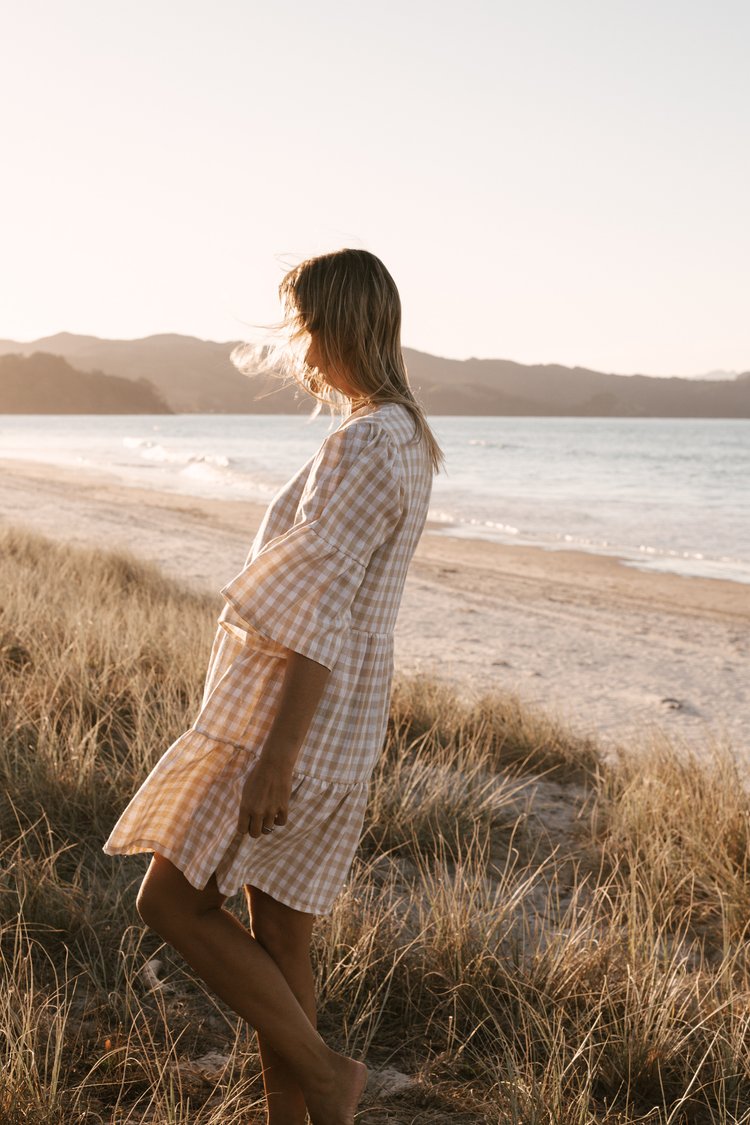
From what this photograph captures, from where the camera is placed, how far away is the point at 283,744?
1656mm

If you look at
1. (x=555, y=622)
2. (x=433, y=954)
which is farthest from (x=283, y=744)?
(x=555, y=622)

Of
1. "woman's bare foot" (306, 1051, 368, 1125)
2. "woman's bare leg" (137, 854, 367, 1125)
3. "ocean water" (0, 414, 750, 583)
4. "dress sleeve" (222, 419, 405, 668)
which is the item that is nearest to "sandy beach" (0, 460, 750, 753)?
"ocean water" (0, 414, 750, 583)

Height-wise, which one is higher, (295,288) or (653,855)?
(295,288)

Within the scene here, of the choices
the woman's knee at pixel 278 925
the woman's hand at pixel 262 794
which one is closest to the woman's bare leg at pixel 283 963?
the woman's knee at pixel 278 925

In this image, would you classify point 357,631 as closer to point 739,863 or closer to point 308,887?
point 308,887

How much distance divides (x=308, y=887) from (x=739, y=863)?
221 centimetres

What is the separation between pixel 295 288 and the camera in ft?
6.25

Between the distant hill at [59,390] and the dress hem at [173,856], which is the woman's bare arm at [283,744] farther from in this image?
the distant hill at [59,390]

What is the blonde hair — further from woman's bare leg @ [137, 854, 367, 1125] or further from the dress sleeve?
woman's bare leg @ [137, 854, 367, 1125]

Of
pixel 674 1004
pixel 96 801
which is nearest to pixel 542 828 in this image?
pixel 674 1004

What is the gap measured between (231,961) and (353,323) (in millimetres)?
1193

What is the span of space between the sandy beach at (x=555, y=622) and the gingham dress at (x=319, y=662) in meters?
3.48

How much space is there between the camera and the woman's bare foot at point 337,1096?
72.2 inches

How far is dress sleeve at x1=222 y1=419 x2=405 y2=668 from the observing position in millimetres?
1676
